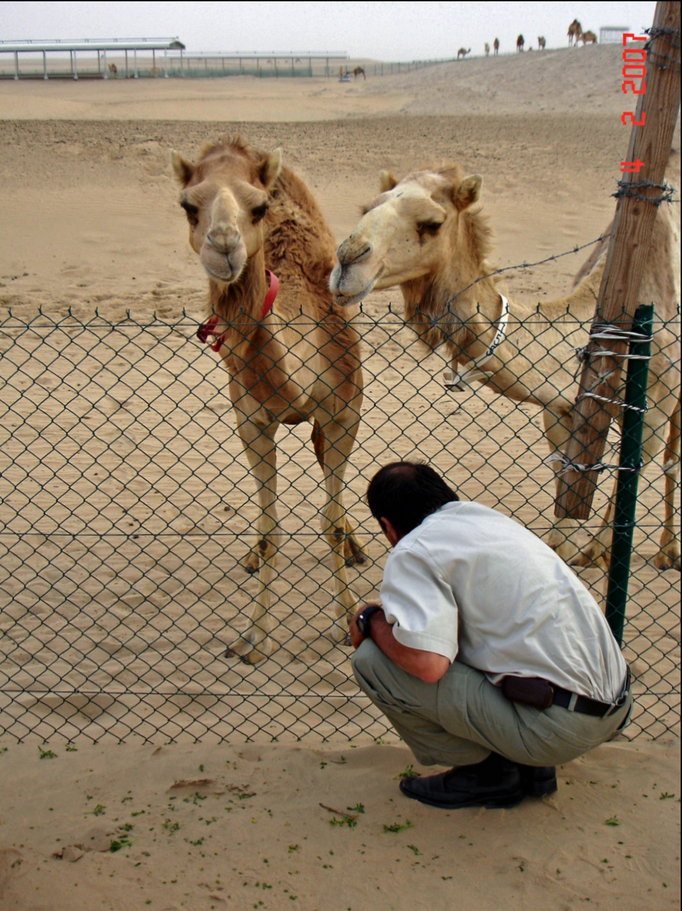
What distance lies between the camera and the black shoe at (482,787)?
9.50 feet

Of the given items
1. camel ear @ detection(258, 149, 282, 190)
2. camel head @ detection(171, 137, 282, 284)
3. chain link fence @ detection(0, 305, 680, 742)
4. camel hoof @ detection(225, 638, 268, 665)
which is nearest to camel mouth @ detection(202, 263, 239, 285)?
camel head @ detection(171, 137, 282, 284)

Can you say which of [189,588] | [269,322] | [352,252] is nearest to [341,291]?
[352,252]

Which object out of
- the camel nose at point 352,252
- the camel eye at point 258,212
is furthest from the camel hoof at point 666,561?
the camel eye at point 258,212

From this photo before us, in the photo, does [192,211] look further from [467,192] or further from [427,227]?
[467,192]

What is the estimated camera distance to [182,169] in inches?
160

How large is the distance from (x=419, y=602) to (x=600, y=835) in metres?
1.12

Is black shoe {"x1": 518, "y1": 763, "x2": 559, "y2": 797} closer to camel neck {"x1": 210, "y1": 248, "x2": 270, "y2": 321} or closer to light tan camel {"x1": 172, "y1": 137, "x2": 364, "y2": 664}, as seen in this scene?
light tan camel {"x1": 172, "y1": 137, "x2": 364, "y2": 664}

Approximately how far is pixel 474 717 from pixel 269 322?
200cm

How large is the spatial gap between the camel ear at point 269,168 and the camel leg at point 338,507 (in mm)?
1250

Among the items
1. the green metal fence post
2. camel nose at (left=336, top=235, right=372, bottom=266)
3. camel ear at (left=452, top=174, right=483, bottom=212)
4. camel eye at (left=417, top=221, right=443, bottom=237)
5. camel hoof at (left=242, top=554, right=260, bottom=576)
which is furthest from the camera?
camel hoof at (left=242, top=554, right=260, bottom=576)

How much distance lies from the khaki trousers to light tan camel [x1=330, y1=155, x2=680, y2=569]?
1.59m

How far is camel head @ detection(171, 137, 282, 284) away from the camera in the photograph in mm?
3469

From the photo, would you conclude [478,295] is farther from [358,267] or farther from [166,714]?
[166,714]

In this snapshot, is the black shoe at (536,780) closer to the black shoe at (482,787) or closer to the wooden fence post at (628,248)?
the black shoe at (482,787)
